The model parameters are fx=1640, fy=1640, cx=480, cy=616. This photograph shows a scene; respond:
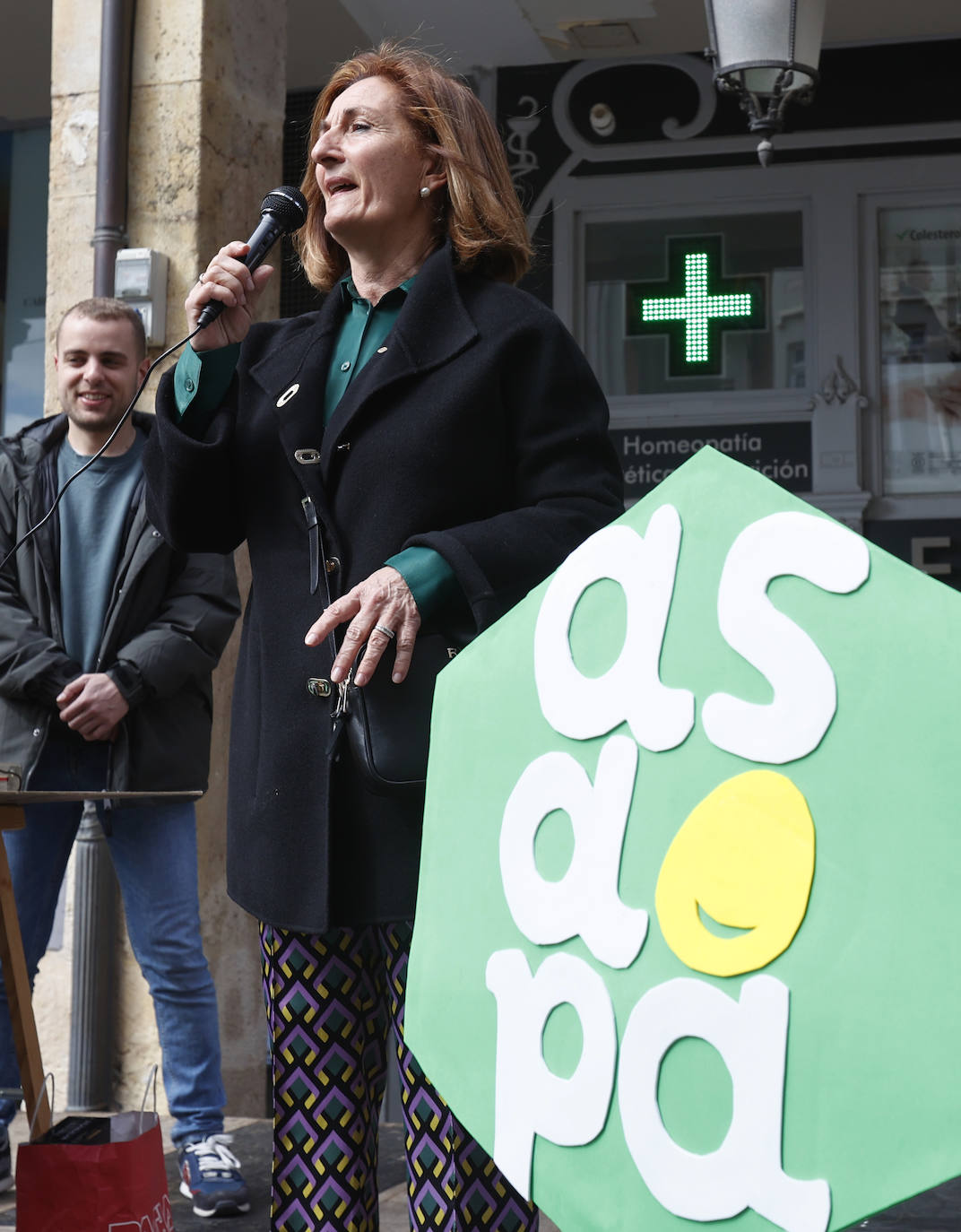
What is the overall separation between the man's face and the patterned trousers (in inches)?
73.1

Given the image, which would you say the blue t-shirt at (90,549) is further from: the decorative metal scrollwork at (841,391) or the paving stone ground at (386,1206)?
the decorative metal scrollwork at (841,391)

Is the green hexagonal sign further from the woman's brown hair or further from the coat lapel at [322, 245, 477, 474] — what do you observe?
the woman's brown hair

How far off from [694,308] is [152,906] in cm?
446

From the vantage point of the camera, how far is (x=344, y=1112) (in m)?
1.68

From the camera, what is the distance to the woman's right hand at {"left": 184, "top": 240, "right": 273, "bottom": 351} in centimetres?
173

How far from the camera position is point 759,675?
3.66ft

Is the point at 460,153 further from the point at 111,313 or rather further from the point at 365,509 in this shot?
the point at 111,313

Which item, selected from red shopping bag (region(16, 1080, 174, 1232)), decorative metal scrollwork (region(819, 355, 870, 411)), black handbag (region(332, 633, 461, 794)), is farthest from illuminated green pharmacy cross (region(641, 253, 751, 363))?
black handbag (region(332, 633, 461, 794))

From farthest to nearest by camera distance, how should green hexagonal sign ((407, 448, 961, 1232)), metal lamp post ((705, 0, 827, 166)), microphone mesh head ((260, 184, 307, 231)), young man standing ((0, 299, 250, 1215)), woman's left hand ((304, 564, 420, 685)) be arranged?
metal lamp post ((705, 0, 827, 166)), young man standing ((0, 299, 250, 1215)), microphone mesh head ((260, 184, 307, 231)), woman's left hand ((304, 564, 420, 685)), green hexagonal sign ((407, 448, 961, 1232))

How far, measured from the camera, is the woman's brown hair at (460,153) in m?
1.84

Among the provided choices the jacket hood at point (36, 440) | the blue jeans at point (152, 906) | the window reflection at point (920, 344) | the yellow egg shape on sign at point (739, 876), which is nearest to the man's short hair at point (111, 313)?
the jacket hood at point (36, 440)

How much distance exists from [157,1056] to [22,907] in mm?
902

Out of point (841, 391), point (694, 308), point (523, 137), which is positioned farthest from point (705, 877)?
point (523, 137)

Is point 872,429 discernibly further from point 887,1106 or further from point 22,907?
point 887,1106
